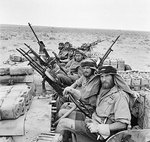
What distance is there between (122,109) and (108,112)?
0.86 feet

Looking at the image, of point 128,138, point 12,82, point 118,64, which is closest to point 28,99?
point 12,82

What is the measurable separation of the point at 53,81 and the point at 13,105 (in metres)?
2.15

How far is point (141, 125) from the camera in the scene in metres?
4.05

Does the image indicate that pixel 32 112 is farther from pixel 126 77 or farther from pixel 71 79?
pixel 71 79

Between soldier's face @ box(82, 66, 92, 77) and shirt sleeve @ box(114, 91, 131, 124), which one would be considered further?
soldier's face @ box(82, 66, 92, 77)

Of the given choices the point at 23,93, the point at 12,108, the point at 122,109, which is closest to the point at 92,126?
the point at 122,109

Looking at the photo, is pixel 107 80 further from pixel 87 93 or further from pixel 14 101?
pixel 14 101

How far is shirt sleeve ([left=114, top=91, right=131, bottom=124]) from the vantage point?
331 cm

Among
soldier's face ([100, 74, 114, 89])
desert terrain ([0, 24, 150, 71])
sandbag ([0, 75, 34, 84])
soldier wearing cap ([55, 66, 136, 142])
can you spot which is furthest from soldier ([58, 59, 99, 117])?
desert terrain ([0, 24, 150, 71])

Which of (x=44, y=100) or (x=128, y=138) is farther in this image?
(x=44, y=100)

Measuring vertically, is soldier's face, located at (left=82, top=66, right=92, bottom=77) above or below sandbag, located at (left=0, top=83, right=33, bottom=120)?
above

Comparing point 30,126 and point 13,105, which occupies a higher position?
point 13,105

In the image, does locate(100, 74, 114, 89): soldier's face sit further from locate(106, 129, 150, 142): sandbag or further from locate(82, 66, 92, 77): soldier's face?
locate(82, 66, 92, 77): soldier's face

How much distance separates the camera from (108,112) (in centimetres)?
356
